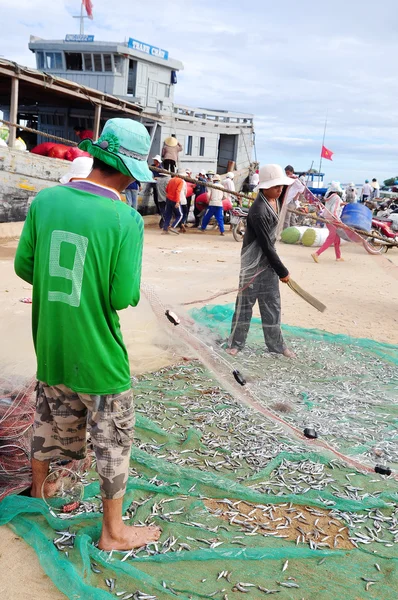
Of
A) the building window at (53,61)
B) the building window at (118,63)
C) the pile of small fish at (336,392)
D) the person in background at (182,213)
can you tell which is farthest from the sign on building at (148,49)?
the pile of small fish at (336,392)

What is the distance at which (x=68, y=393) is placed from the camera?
2.61m

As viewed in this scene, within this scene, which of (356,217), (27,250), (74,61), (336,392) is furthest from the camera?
(74,61)

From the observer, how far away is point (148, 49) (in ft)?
70.0

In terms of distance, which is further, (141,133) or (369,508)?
(369,508)

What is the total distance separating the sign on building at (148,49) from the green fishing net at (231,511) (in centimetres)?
1921

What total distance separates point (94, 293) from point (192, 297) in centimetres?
354

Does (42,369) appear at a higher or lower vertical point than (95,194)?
lower

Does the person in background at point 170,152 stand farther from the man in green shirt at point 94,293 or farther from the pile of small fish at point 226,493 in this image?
the man in green shirt at point 94,293

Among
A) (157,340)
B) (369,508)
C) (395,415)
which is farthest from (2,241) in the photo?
(369,508)

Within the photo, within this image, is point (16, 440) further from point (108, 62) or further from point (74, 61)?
point (74, 61)

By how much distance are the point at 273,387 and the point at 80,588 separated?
9.45 feet

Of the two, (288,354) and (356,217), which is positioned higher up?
(356,217)

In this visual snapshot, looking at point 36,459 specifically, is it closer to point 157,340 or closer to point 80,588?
point 80,588

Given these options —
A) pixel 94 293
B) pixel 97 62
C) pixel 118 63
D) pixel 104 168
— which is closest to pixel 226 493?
pixel 94 293
